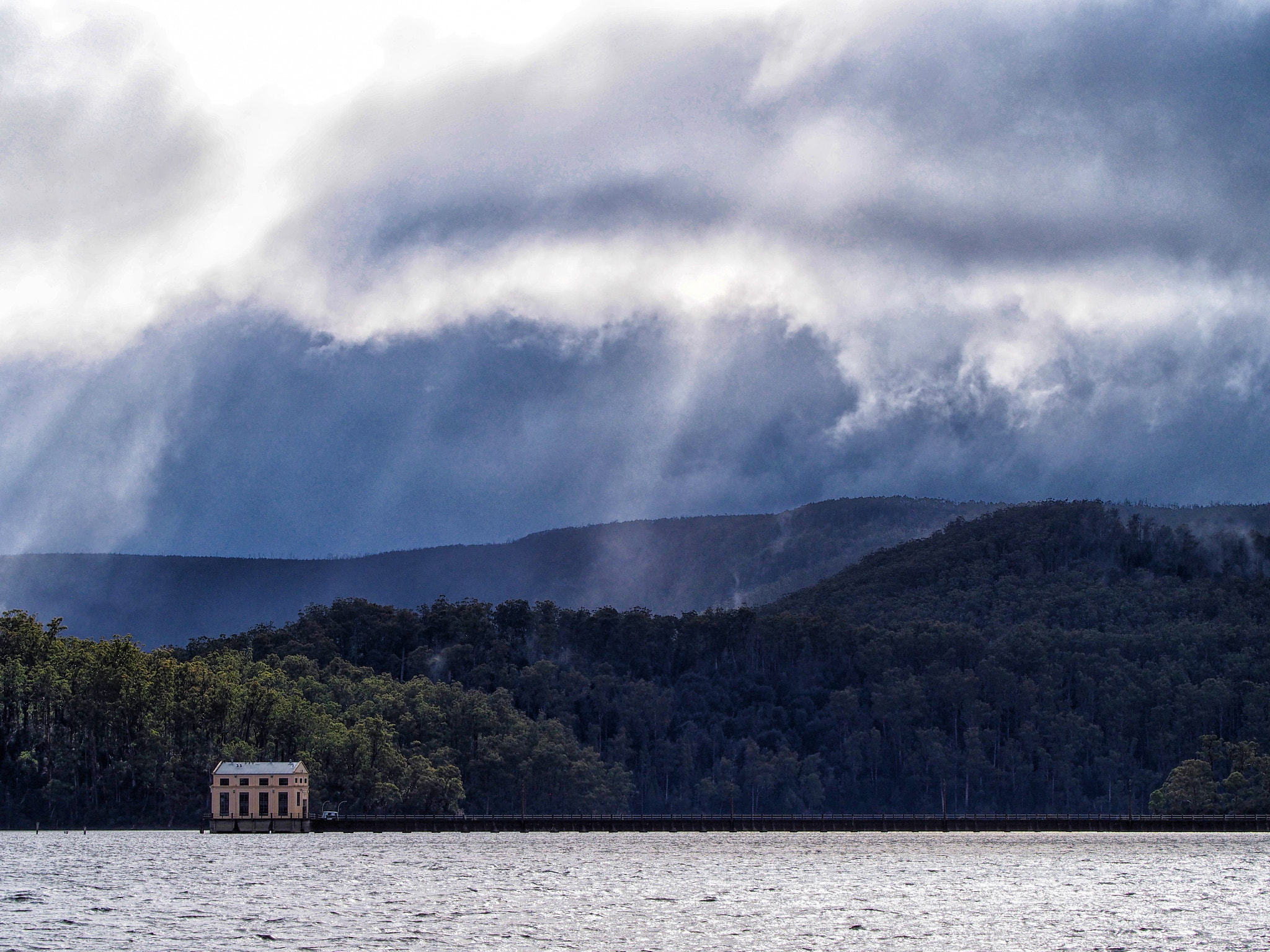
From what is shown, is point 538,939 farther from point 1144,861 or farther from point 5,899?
point 1144,861

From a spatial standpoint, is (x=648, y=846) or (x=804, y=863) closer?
(x=804, y=863)

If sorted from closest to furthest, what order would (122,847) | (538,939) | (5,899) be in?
(538,939), (5,899), (122,847)

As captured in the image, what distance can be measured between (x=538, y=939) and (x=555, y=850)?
9767 centimetres

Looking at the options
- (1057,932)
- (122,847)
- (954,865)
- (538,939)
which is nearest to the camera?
(538,939)

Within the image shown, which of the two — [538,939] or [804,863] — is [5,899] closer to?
Answer: [538,939]

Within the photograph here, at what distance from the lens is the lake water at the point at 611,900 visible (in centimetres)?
8994

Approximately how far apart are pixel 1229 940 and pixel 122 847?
11914 centimetres

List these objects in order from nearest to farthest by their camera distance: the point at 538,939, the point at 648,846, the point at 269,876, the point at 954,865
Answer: the point at 538,939, the point at 269,876, the point at 954,865, the point at 648,846

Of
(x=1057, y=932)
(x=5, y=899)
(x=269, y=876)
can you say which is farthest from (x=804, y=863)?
(x=5, y=899)

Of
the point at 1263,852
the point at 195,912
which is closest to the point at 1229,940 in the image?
the point at 195,912

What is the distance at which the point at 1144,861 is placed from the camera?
16800 centimetres

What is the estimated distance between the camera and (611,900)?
115 metres

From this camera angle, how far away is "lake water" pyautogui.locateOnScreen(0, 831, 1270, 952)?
89.9 m

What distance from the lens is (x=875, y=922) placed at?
102 meters
